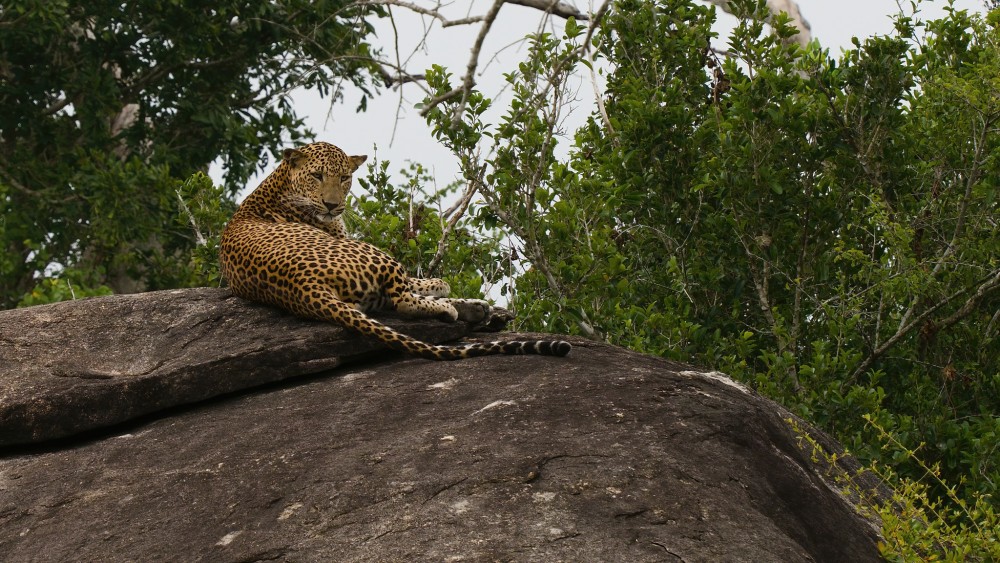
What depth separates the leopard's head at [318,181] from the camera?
918 cm

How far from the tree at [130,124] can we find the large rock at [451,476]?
1108 cm

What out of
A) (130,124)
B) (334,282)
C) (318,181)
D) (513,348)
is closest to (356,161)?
(318,181)

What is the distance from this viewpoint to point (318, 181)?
9195 millimetres

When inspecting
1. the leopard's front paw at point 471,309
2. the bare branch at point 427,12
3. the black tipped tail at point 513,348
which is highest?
the bare branch at point 427,12

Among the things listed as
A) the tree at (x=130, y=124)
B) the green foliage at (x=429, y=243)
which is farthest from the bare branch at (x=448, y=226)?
the tree at (x=130, y=124)

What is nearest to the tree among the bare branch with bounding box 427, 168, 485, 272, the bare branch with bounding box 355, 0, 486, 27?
the bare branch with bounding box 355, 0, 486, 27

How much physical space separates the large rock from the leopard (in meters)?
0.19

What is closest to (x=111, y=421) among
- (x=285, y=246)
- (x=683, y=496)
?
(x=285, y=246)

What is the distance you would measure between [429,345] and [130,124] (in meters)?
14.2

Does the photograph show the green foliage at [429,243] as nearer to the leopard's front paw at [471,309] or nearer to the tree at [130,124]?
the leopard's front paw at [471,309]

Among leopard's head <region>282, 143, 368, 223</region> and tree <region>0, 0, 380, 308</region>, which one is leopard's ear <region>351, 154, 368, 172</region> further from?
tree <region>0, 0, 380, 308</region>

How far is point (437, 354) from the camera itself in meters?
7.40

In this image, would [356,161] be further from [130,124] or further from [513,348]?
[130,124]

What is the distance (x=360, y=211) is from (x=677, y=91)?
3.24 metres
